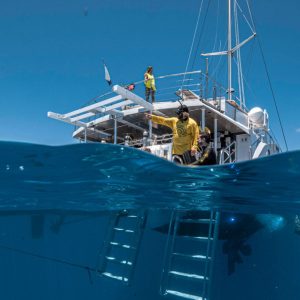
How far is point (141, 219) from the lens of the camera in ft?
42.7

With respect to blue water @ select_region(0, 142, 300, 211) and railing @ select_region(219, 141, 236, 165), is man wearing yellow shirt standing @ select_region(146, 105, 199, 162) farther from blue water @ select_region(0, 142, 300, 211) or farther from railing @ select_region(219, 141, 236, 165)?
railing @ select_region(219, 141, 236, 165)

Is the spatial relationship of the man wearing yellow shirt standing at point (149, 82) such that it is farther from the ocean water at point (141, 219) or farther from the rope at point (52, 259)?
the rope at point (52, 259)

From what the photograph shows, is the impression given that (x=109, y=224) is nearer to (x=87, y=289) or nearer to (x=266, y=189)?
(x=87, y=289)

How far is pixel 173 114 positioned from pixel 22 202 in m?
7.11

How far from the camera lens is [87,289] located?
16.4m

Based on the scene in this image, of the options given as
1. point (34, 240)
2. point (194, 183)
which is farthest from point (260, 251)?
point (34, 240)

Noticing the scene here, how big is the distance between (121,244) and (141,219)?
2.02 metres

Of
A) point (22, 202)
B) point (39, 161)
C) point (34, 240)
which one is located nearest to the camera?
point (39, 161)

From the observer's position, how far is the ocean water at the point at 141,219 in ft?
16.5

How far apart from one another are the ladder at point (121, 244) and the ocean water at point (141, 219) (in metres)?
0.12

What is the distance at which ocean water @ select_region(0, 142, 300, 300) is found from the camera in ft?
16.5

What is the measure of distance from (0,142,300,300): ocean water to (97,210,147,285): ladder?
121 mm

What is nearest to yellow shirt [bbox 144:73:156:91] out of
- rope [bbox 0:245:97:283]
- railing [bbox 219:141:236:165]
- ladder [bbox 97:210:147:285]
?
railing [bbox 219:141:236:165]

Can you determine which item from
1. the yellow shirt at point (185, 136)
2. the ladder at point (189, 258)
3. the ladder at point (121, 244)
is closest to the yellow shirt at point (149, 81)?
the ladder at point (189, 258)
